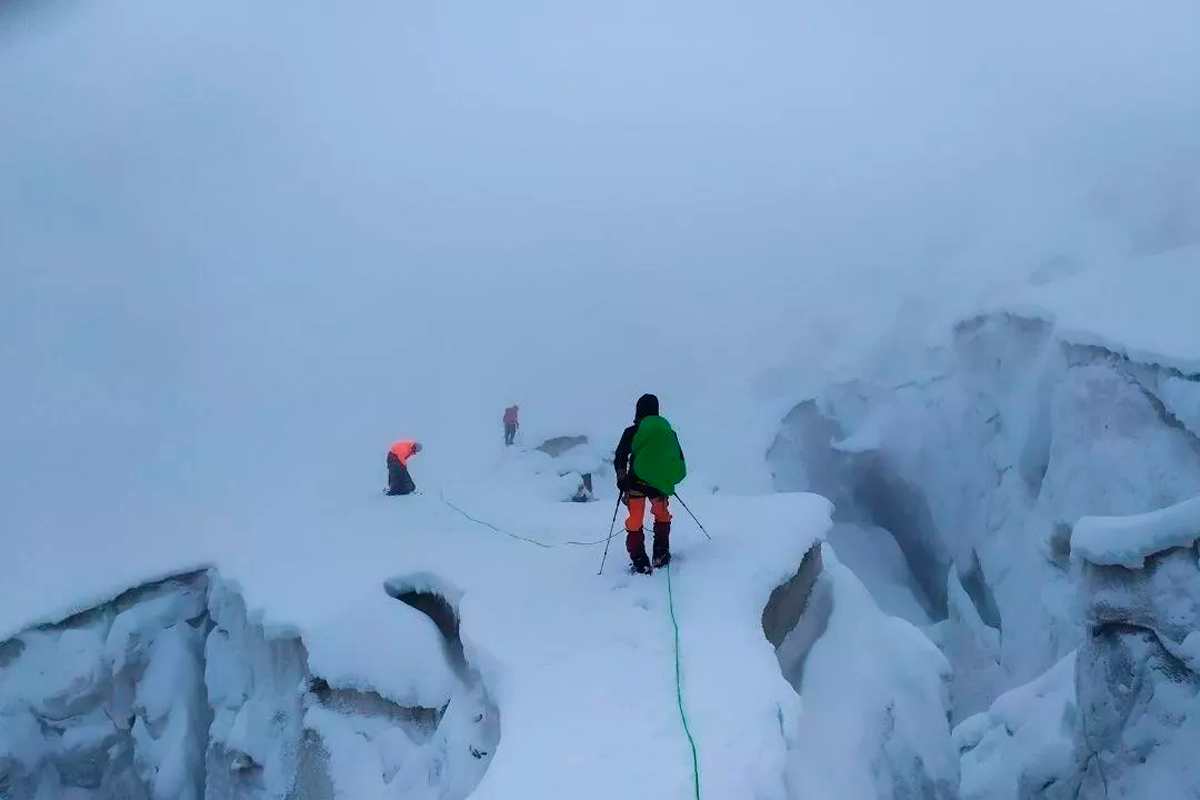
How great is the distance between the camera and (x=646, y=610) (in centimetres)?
681

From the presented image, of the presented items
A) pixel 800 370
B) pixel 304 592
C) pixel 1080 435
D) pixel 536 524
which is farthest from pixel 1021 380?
pixel 304 592

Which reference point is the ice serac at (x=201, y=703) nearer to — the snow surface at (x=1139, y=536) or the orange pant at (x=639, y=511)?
the orange pant at (x=639, y=511)

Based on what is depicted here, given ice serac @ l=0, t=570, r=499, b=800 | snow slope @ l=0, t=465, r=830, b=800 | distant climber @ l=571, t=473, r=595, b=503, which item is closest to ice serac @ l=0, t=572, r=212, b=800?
ice serac @ l=0, t=570, r=499, b=800

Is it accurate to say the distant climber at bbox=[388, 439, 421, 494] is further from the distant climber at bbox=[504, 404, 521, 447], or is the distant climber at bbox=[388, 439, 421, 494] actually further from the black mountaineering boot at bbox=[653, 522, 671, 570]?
the distant climber at bbox=[504, 404, 521, 447]

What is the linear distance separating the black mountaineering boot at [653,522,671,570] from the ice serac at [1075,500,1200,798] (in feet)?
15.1

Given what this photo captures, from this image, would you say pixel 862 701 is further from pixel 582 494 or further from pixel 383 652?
pixel 582 494

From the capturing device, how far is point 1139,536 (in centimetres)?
854

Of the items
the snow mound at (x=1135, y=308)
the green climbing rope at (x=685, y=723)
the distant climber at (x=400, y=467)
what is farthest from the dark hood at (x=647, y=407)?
the snow mound at (x=1135, y=308)

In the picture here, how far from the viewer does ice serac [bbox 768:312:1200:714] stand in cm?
1234

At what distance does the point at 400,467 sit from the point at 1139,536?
897 cm

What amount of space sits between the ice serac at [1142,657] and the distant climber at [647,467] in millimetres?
4767

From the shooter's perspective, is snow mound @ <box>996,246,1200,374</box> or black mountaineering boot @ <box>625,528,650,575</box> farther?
snow mound @ <box>996,246,1200,374</box>

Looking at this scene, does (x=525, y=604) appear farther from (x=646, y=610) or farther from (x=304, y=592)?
(x=304, y=592)

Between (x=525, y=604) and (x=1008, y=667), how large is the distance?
34.4 feet
